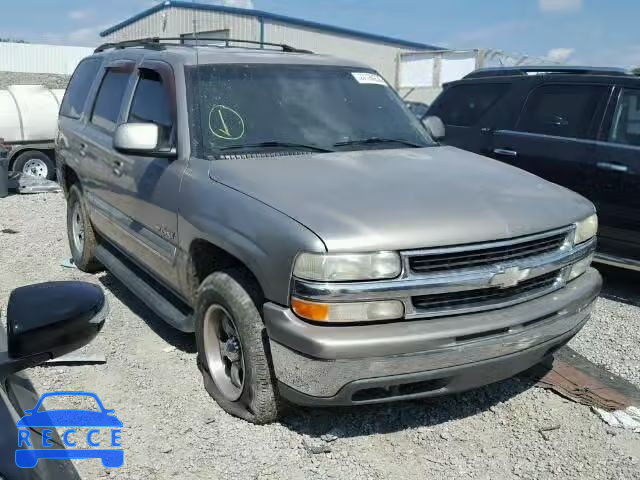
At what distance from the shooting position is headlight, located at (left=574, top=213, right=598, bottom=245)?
3312mm


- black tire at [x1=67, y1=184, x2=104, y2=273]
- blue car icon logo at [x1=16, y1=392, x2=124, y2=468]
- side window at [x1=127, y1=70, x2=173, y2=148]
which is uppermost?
side window at [x1=127, y1=70, x2=173, y2=148]

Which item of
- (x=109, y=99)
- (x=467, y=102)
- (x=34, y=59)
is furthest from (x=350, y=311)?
(x=34, y=59)

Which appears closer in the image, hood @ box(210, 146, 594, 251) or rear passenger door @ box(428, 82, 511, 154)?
hood @ box(210, 146, 594, 251)

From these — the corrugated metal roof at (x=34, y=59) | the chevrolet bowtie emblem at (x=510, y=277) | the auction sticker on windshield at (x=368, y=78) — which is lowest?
the chevrolet bowtie emblem at (x=510, y=277)

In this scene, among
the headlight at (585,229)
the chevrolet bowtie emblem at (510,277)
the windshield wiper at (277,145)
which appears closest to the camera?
the chevrolet bowtie emblem at (510,277)

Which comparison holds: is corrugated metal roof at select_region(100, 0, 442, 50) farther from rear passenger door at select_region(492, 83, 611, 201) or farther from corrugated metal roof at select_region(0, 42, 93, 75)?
rear passenger door at select_region(492, 83, 611, 201)

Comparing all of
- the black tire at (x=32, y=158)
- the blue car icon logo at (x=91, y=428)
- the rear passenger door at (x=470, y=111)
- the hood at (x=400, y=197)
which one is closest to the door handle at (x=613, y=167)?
the rear passenger door at (x=470, y=111)

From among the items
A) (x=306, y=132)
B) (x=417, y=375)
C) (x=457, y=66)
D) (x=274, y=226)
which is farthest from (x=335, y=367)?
(x=457, y=66)

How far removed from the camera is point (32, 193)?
11375mm

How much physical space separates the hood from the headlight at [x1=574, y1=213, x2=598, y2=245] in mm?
42

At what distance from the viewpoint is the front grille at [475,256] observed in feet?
9.00

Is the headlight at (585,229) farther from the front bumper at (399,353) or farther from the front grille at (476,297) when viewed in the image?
the front bumper at (399,353)

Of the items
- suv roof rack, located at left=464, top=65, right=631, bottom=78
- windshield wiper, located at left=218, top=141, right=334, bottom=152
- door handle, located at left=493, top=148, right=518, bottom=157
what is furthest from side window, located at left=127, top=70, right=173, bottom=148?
suv roof rack, located at left=464, top=65, right=631, bottom=78

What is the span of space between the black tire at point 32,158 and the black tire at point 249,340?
11284 mm
